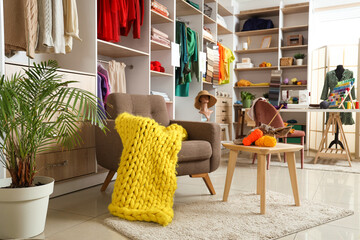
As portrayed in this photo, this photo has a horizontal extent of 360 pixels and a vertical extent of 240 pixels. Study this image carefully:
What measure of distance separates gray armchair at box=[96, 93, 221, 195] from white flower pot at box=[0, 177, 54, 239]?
748 mm

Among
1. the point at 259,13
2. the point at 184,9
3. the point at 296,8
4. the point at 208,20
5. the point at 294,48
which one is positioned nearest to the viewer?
the point at 184,9

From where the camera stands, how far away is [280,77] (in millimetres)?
5824

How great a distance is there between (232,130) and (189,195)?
3.92 metres

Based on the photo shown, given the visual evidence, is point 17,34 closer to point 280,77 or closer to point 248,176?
point 248,176

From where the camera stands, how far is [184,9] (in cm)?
459

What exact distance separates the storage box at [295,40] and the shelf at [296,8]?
485 mm

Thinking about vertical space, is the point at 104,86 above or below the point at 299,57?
below

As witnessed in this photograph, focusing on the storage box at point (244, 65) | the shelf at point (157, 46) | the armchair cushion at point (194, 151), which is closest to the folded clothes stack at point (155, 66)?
the shelf at point (157, 46)

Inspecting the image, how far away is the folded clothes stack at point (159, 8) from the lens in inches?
141

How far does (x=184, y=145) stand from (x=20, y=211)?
108 cm

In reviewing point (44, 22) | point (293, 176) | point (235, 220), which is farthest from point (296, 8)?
point (235, 220)

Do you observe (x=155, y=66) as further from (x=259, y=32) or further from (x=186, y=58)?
(x=259, y=32)

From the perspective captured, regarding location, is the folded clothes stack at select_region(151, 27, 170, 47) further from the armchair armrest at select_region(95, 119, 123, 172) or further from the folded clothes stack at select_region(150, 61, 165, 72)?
the armchair armrest at select_region(95, 119, 123, 172)

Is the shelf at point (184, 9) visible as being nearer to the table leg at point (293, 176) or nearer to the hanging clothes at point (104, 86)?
the hanging clothes at point (104, 86)
